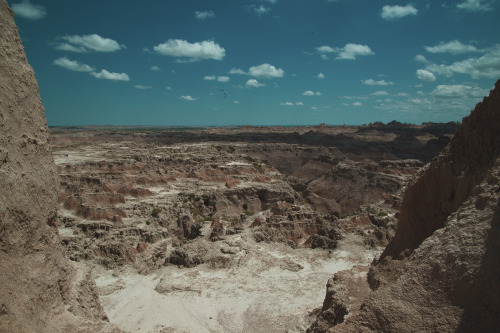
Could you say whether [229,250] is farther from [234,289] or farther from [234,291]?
[234,291]

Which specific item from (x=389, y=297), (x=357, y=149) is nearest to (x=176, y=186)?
(x=389, y=297)

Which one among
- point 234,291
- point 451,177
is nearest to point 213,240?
point 234,291

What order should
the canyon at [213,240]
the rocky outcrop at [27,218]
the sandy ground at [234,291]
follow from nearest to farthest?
the rocky outcrop at [27,218] → the sandy ground at [234,291] → the canyon at [213,240]

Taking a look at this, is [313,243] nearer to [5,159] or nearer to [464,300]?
[464,300]

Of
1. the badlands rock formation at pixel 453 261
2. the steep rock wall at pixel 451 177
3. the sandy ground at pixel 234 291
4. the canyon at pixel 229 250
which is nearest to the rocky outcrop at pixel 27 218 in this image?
the canyon at pixel 229 250

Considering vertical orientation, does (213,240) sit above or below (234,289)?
above

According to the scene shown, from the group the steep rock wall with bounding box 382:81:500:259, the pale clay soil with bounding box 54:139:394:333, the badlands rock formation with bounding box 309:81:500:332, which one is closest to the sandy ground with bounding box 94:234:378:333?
the pale clay soil with bounding box 54:139:394:333

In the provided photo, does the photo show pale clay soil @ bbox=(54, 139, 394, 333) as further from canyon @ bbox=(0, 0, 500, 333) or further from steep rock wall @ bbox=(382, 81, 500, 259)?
steep rock wall @ bbox=(382, 81, 500, 259)

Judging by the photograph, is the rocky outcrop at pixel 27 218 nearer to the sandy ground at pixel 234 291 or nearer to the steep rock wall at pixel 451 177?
the sandy ground at pixel 234 291
